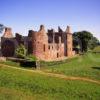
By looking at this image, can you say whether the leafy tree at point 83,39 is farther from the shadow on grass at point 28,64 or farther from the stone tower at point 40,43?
the shadow on grass at point 28,64

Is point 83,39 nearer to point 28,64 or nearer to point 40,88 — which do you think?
point 28,64

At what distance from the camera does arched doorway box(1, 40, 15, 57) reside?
58506 mm

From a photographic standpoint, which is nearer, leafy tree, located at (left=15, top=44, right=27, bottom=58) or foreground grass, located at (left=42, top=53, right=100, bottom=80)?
foreground grass, located at (left=42, top=53, right=100, bottom=80)

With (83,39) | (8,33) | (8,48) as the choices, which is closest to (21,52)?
(8,48)

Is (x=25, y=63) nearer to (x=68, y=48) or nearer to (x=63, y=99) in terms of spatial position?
(x=63, y=99)

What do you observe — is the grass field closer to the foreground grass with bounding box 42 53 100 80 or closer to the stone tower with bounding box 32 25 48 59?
the foreground grass with bounding box 42 53 100 80

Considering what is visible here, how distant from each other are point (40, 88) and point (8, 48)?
115 feet

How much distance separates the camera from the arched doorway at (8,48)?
192ft

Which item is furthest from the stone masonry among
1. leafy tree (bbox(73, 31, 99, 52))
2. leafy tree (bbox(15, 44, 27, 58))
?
leafy tree (bbox(73, 31, 99, 52))

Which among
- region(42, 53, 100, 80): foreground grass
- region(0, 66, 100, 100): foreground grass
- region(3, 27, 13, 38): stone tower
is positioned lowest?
region(0, 66, 100, 100): foreground grass

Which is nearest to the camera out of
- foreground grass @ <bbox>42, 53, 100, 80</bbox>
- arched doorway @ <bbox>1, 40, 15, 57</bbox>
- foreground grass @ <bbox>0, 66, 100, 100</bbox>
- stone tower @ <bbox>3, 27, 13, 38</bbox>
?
foreground grass @ <bbox>0, 66, 100, 100</bbox>

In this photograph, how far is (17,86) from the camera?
26.1m

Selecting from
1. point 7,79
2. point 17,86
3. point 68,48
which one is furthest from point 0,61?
point 68,48

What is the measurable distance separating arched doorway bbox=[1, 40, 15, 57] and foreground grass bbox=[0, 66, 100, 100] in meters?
27.0
